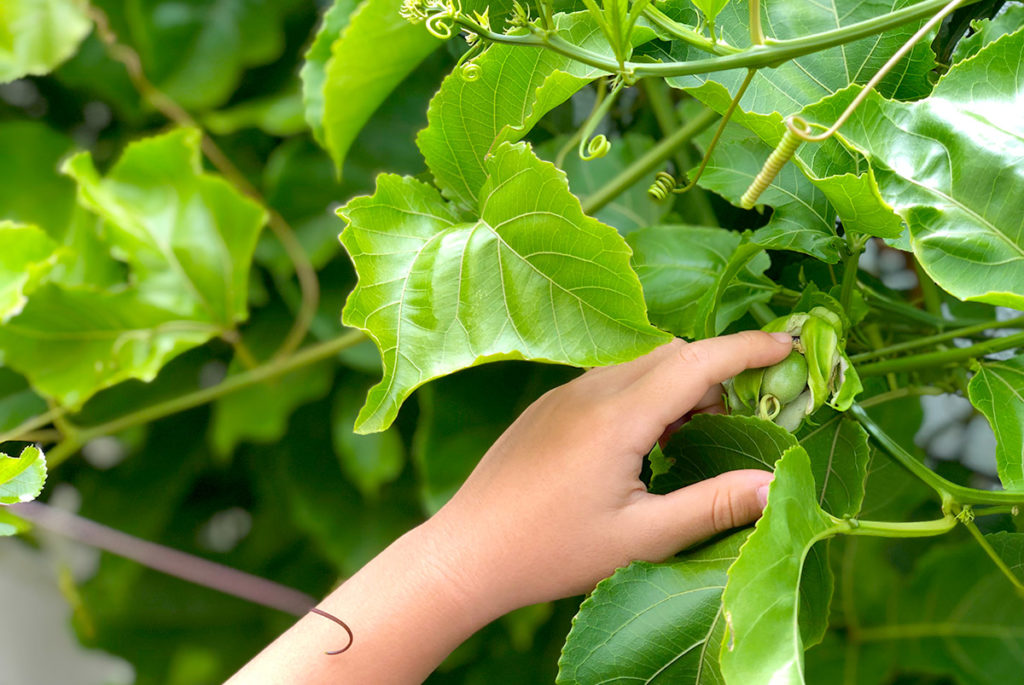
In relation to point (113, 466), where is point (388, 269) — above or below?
above

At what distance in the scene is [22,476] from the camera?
33 centimetres

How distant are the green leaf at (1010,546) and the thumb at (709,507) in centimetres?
12

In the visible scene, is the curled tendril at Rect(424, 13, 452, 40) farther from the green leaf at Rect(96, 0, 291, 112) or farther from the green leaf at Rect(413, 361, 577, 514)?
the green leaf at Rect(96, 0, 291, 112)

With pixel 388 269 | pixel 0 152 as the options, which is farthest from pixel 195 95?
pixel 388 269

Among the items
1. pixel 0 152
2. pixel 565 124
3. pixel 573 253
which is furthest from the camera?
pixel 0 152

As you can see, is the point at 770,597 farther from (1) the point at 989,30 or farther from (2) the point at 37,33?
(2) the point at 37,33

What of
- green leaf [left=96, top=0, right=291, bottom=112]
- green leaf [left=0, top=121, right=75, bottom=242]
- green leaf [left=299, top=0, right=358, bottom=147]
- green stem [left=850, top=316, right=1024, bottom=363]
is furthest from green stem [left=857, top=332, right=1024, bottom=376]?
green leaf [left=0, top=121, right=75, bottom=242]

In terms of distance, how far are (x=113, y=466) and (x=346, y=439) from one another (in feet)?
0.92

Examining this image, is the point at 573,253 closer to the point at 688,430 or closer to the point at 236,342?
the point at 688,430

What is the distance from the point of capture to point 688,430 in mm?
Result: 386

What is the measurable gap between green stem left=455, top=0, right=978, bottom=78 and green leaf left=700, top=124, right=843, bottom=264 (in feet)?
0.24

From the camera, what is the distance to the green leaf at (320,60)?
0.49 metres

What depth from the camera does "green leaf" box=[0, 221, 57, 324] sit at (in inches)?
19.7

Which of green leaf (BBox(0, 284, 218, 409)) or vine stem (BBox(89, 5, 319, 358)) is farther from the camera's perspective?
vine stem (BBox(89, 5, 319, 358))
